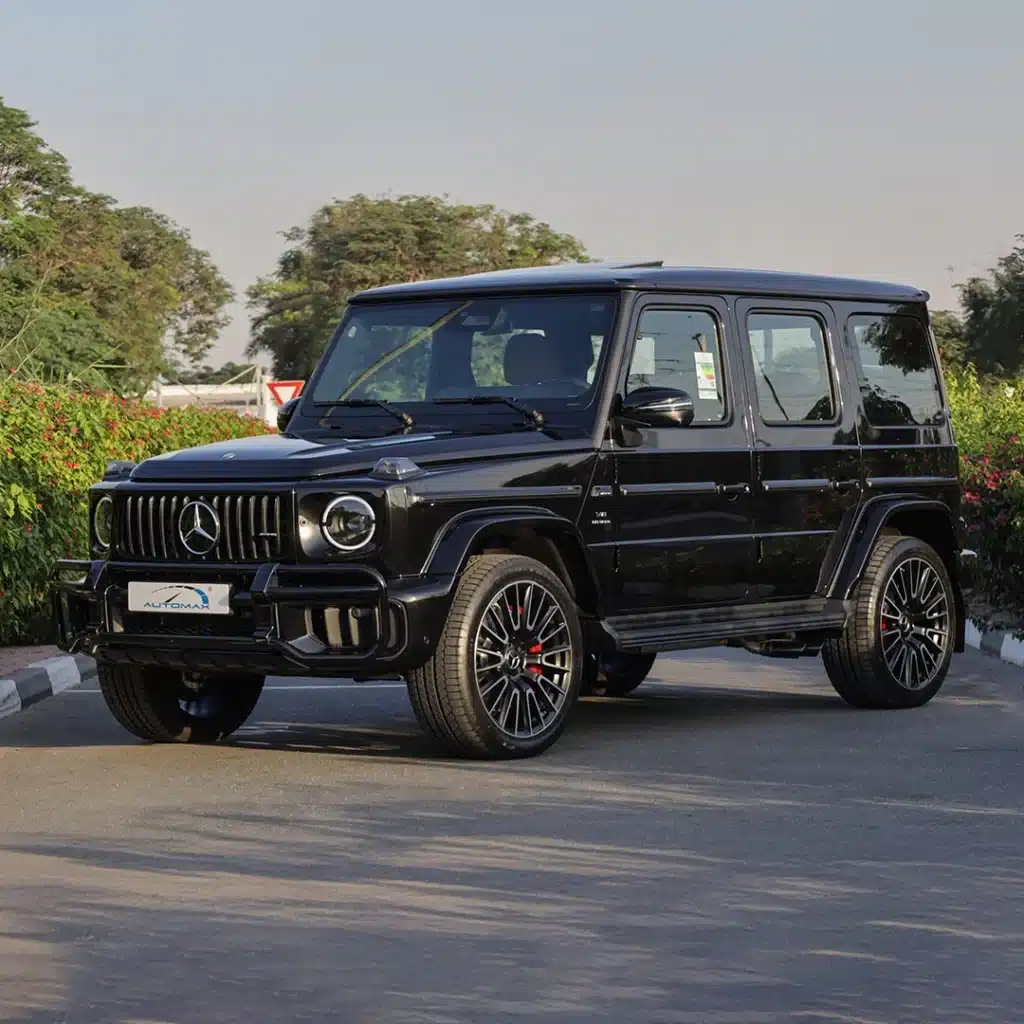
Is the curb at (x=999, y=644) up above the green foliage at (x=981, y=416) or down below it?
below

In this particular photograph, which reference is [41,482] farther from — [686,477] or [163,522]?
[686,477]

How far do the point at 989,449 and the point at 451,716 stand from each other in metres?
9.44

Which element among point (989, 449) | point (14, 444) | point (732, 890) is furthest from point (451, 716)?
point (989, 449)

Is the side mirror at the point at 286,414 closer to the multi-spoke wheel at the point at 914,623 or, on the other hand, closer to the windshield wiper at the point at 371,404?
the windshield wiper at the point at 371,404

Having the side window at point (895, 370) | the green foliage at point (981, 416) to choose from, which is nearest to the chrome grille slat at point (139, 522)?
the side window at point (895, 370)

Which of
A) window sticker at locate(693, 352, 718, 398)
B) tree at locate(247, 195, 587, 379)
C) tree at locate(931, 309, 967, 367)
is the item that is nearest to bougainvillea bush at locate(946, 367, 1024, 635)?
window sticker at locate(693, 352, 718, 398)

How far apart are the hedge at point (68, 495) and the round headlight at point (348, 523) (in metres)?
5.46

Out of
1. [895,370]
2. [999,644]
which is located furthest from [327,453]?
[999,644]

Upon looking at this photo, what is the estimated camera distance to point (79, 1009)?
5.68 meters

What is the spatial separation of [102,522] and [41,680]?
11.7 ft

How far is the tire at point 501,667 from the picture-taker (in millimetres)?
9844

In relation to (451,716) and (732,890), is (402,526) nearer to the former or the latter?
(451,716)

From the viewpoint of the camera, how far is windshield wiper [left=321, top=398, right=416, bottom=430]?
35.9 ft

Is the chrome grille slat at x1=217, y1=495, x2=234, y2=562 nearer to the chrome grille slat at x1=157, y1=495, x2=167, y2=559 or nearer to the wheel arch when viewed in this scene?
the chrome grille slat at x1=157, y1=495, x2=167, y2=559
